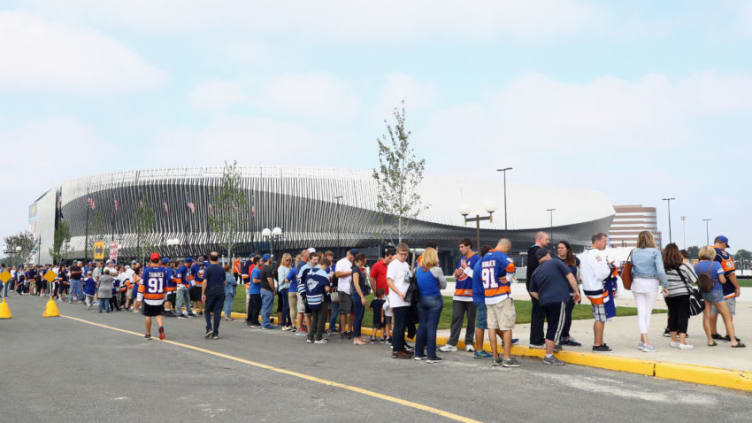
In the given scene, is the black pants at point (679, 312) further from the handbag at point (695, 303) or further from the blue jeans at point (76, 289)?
the blue jeans at point (76, 289)

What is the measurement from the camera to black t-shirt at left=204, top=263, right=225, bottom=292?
1253cm

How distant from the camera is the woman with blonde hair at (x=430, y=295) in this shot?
914cm

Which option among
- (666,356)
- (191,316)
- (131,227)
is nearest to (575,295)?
(666,356)

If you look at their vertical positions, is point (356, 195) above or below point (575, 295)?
above

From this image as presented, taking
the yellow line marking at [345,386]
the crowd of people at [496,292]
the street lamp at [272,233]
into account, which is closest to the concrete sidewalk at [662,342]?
the crowd of people at [496,292]

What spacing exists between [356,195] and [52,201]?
52900 mm

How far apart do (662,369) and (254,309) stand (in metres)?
10.2

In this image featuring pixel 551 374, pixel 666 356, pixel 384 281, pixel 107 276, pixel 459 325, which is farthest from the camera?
pixel 107 276

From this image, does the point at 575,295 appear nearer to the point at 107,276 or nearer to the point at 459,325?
the point at 459,325

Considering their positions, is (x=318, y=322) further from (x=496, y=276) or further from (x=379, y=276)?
(x=496, y=276)

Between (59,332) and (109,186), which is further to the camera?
(109,186)

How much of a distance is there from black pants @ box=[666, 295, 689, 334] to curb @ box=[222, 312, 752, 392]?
1.66m

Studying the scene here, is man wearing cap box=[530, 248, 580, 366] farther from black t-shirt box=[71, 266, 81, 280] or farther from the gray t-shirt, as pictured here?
black t-shirt box=[71, 266, 81, 280]

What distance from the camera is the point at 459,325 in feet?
33.9
